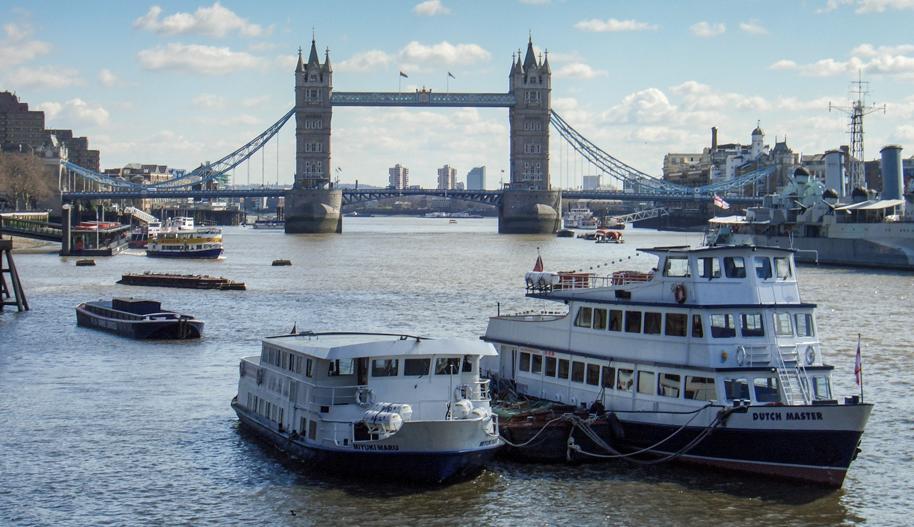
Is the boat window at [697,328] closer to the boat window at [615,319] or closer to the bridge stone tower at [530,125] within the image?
the boat window at [615,319]

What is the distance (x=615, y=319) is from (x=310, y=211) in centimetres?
14484

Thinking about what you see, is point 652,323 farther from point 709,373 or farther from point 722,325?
point 709,373

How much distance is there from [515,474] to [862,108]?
101 meters

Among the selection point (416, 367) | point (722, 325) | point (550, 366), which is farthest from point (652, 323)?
point (416, 367)

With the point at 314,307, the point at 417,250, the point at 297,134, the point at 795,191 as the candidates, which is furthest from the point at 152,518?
the point at 297,134

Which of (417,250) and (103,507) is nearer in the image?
(103,507)

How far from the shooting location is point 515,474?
27.7 metres

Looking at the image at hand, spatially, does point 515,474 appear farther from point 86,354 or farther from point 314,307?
point 314,307

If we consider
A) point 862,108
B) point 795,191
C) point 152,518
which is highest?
point 862,108

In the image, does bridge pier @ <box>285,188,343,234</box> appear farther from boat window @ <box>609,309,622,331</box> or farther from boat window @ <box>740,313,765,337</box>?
boat window @ <box>740,313,765,337</box>

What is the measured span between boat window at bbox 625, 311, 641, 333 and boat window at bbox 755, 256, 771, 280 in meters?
2.66

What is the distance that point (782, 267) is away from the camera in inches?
1142

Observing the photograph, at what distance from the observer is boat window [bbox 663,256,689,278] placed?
95.1ft

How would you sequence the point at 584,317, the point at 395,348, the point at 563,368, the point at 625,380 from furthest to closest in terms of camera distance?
the point at 563,368 → the point at 584,317 → the point at 625,380 → the point at 395,348
